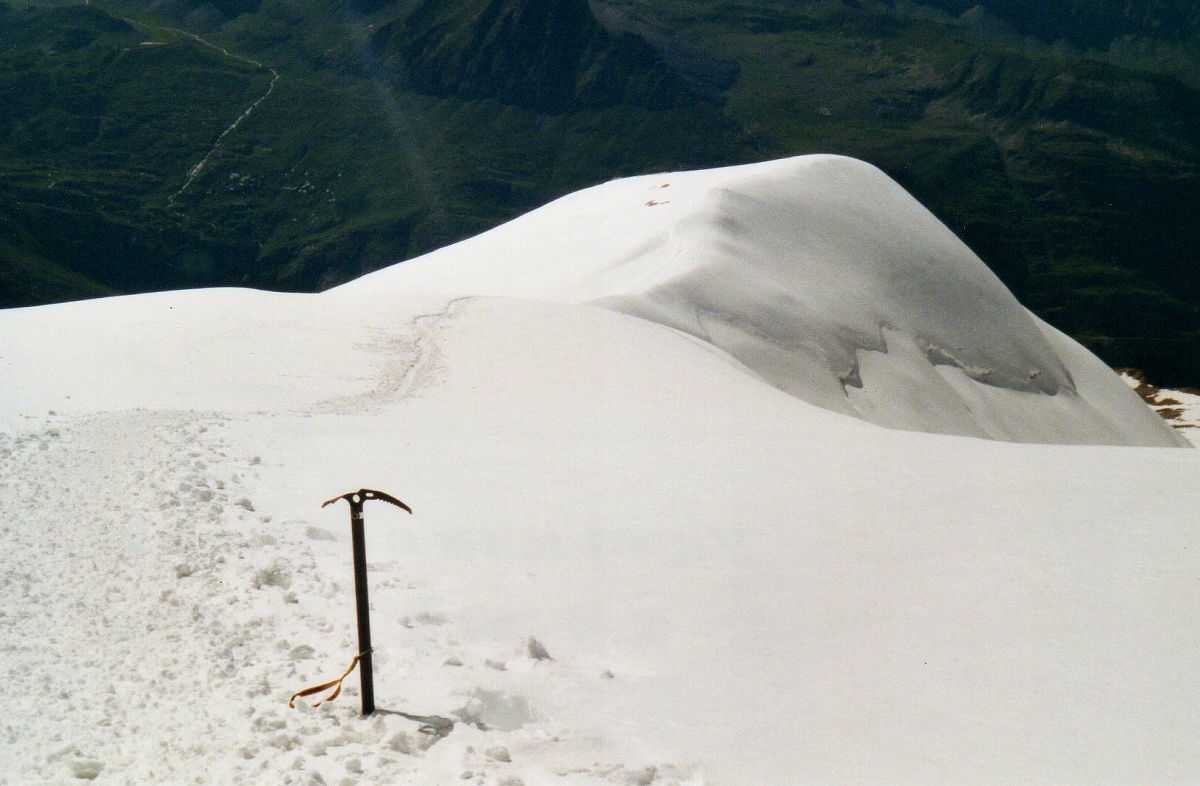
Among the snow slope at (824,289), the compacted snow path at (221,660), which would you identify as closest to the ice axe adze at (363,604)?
the compacted snow path at (221,660)

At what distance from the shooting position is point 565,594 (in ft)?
27.1

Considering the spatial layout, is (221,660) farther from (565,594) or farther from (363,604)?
(565,594)

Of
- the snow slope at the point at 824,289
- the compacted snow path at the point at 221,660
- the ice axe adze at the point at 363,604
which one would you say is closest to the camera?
the compacted snow path at the point at 221,660

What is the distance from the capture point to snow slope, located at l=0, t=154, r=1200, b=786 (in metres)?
6.04

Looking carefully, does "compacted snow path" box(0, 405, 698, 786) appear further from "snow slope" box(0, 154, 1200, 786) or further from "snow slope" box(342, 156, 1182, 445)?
"snow slope" box(342, 156, 1182, 445)

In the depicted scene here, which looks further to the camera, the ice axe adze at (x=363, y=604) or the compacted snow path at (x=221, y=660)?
the ice axe adze at (x=363, y=604)

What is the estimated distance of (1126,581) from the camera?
9.16 meters

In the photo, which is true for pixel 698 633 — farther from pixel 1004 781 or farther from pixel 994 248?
pixel 994 248

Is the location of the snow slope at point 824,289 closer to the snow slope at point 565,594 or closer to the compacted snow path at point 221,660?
the snow slope at point 565,594

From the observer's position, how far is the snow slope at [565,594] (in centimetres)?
604

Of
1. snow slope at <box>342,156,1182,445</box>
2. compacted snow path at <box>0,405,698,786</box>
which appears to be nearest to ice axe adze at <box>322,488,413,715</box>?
compacted snow path at <box>0,405,698,786</box>

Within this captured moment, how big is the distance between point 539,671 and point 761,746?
60.2 inches

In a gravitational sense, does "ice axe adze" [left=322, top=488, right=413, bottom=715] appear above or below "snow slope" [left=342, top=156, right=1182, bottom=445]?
below

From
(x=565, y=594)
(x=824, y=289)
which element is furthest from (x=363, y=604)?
(x=824, y=289)
